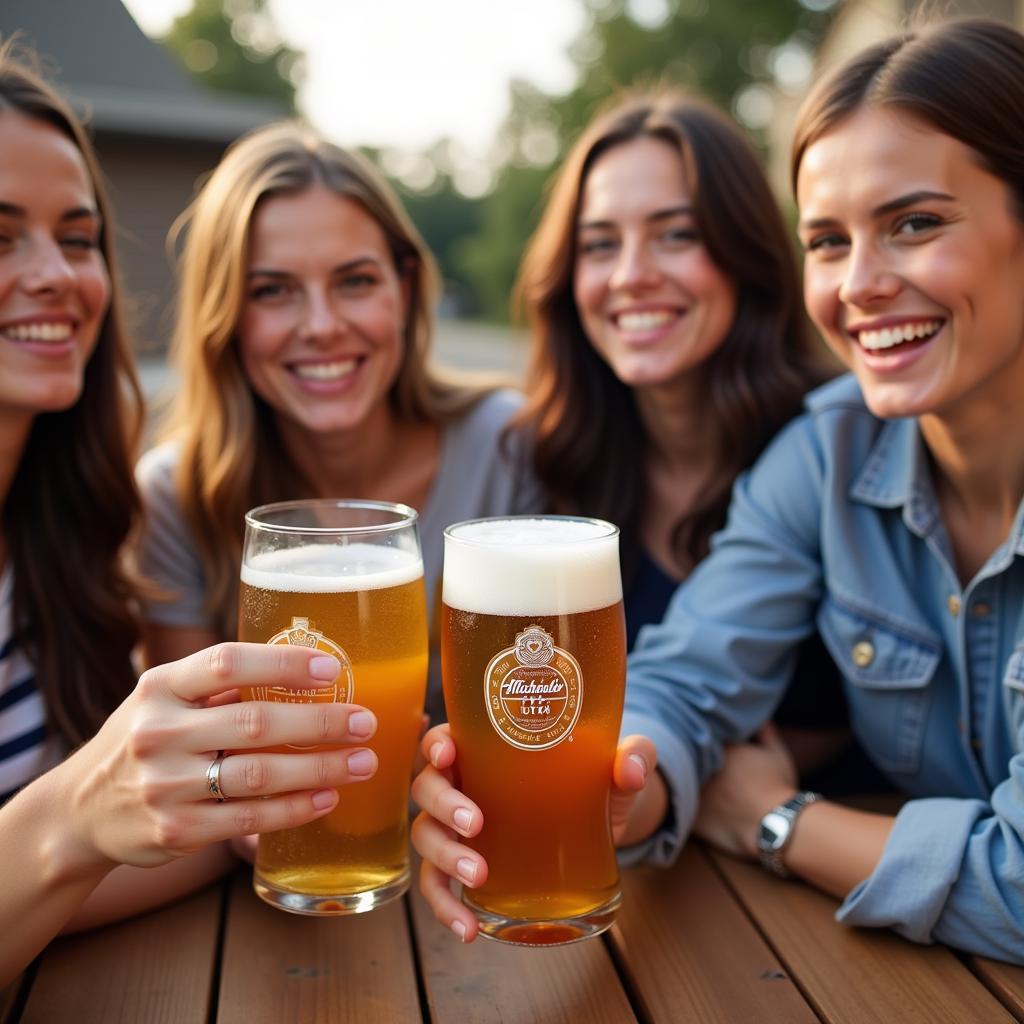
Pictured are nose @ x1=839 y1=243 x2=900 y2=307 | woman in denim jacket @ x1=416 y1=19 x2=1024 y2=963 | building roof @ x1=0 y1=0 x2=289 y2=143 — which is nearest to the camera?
woman in denim jacket @ x1=416 y1=19 x2=1024 y2=963

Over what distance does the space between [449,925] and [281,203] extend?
1.84 m

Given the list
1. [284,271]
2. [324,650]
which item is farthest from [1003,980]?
[284,271]

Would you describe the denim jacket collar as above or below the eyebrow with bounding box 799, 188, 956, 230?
below

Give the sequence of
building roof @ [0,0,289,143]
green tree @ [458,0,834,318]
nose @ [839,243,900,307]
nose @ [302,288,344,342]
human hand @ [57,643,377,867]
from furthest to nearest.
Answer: green tree @ [458,0,834,318], building roof @ [0,0,289,143], nose @ [302,288,344,342], nose @ [839,243,900,307], human hand @ [57,643,377,867]

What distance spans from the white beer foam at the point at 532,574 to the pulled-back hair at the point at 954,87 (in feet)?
2.91

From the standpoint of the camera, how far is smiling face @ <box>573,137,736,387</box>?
2.79 m

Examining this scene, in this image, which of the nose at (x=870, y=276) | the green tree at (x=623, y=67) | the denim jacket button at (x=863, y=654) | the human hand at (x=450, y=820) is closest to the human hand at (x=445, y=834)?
the human hand at (x=450, y=820)

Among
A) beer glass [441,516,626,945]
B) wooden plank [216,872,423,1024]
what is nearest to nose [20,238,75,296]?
beer glass [441,516,626,945]

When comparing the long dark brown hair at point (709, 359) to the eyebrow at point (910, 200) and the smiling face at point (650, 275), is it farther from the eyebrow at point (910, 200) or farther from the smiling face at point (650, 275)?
the eyebrow at point (910, 200)

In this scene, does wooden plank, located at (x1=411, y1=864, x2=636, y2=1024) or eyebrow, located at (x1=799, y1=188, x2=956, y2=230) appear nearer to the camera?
wooden plank, located at (x1=411, y1=864, x2=636, y2=1024)

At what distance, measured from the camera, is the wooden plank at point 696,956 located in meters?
1.40

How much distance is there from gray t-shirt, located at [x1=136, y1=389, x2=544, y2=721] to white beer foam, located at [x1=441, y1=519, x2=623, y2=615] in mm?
1109

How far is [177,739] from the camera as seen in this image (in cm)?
126

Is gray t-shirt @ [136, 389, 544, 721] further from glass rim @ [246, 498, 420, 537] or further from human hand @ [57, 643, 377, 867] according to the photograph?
human hand @ [57, 643, 377, 867]
